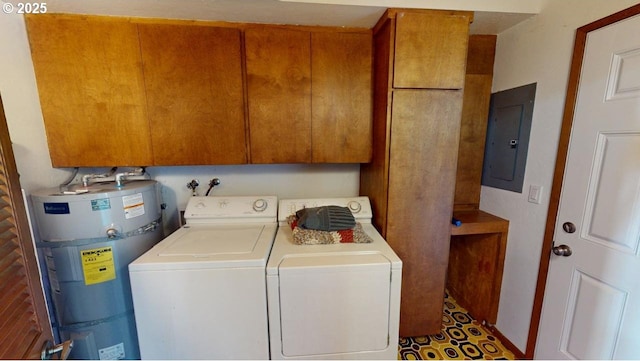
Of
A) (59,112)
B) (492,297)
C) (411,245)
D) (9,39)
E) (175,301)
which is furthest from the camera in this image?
(492,297)

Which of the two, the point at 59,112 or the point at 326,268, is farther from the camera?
the point at 59,112

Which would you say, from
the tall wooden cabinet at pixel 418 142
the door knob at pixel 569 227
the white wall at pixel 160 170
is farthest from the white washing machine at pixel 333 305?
the door knob at pixel 569 227

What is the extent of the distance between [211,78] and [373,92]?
3.41 feet

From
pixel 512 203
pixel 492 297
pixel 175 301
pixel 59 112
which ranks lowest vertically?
pixel 492 297

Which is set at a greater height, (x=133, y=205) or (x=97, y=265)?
(x=133, y=205)

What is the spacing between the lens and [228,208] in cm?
161

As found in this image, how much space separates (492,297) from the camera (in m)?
1.71

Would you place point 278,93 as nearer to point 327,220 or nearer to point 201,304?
point 327,220

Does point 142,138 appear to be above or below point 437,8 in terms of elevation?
below

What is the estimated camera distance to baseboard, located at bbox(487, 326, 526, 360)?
1.52 meters

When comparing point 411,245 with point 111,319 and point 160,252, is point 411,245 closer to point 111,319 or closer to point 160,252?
point 160,252

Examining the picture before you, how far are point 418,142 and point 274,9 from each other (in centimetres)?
113

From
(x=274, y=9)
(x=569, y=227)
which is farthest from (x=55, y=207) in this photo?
(x=569, y=227)

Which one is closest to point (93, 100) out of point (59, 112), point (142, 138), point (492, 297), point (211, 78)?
point (59, 112)
